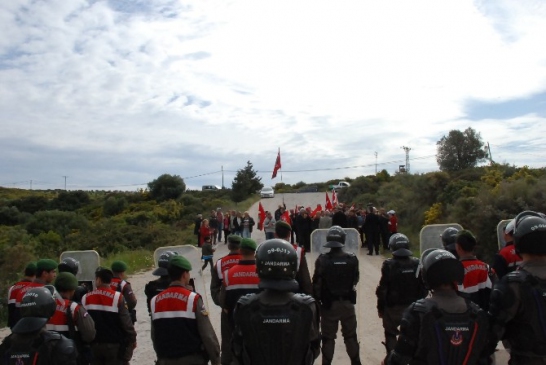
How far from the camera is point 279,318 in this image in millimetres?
3609

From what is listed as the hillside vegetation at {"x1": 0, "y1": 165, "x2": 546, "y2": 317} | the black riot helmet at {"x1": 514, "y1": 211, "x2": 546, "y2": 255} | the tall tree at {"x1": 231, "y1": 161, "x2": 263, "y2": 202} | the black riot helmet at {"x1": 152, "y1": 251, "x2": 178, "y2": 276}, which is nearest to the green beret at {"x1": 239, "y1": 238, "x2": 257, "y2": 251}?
the black riot helmet at {"x1": 152, "y1": 251, "x2": 178, "y2": 276}

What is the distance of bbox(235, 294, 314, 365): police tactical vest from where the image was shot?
11.8 feet

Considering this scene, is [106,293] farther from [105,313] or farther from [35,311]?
[35,311]

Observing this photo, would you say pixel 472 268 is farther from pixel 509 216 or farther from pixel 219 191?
pixel 219 191

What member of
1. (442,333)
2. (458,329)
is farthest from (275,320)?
(458,329)

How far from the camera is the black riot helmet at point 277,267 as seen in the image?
3.75m

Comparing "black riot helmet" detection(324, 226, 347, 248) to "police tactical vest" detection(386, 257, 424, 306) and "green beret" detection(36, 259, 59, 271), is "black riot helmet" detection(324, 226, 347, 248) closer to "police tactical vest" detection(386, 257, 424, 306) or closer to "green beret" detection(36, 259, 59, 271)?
"police tactical vest" detection(386, 257, 424, 306)

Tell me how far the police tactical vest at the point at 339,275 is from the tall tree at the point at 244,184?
50.5 metres

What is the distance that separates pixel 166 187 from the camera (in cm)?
6184

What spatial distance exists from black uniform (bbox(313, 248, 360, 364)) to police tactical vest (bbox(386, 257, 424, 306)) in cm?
53

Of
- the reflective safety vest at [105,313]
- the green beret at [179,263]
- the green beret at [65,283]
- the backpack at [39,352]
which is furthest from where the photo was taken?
the reflective safety vest at [105,313]

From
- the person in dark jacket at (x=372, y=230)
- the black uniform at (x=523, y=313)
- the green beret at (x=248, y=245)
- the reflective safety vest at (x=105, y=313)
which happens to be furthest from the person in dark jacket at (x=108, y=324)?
the person in dark jacket at (x=372, y=230)

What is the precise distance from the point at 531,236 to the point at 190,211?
45.0 m

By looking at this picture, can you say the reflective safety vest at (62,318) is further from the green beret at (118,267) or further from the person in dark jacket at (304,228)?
the person in dark jacket at (304,228)
